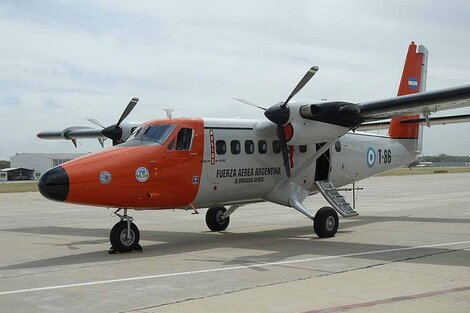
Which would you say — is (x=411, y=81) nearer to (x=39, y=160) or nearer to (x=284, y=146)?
(x=284, y=146)

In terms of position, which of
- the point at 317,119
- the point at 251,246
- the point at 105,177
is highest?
the point at 317,119

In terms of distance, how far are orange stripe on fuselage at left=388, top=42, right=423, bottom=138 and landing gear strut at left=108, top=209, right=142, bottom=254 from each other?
10.9m

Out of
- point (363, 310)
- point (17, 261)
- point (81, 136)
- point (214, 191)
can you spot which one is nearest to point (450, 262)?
point (363, 310)

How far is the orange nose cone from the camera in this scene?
Answer: 1125 cm

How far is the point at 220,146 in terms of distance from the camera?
1406cm

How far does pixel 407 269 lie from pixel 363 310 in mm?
3166

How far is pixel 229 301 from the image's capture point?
291 inches

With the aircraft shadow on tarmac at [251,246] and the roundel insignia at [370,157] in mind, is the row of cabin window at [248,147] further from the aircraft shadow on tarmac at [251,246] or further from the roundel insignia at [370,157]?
the roundel insignia at [370,157]

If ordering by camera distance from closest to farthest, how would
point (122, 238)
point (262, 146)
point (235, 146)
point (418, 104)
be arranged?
1. point (122, 238)
2. point (418, 104)
3. point (235, 146)
4. point (262, 146)

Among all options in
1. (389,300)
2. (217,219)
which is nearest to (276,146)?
(217,219)

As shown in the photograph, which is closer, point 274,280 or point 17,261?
point 274,280

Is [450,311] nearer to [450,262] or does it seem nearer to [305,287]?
[305,287]

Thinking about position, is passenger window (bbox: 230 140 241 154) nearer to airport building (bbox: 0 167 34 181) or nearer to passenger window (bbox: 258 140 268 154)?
passenger window (bbox: 258 140 268 154)

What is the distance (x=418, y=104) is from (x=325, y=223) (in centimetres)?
388
